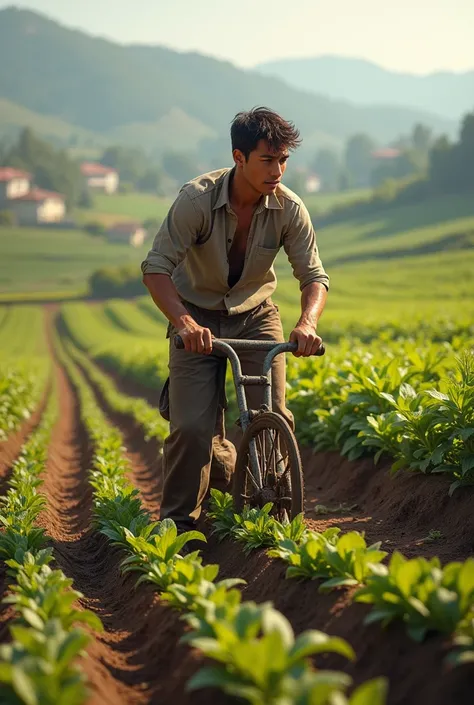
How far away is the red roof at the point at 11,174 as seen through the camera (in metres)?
173

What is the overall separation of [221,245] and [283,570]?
200 centimetres

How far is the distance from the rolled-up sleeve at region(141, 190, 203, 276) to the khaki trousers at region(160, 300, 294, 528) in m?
Answer: 0.51

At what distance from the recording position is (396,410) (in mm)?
7395

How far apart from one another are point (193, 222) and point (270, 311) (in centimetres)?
84

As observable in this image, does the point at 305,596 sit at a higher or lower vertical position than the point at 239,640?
lower

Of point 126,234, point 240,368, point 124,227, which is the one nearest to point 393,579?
point 240,368

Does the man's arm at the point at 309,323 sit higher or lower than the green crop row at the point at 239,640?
higher

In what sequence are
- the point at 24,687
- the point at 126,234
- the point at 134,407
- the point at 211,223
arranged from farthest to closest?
the point at 126,234 < the point at 134,407 < the point at 211,223 < the point at 24,687

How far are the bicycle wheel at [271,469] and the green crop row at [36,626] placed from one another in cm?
117

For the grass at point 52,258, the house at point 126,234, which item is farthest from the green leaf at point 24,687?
the house at point 126,234

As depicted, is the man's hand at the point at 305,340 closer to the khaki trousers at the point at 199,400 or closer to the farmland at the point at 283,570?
the khaki trousers at the point at 199,400

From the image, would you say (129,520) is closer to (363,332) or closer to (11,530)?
(11,530)

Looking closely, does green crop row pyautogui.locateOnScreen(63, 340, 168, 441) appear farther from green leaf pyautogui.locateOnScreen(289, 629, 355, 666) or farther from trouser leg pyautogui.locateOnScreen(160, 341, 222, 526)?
green leaf pyautogui.locateOnScreen(289, 629, 355, 666)

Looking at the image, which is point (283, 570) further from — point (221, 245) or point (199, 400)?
point (221, 245)
